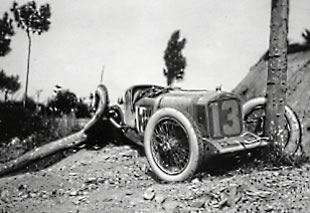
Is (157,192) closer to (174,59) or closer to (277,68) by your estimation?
(277,68)

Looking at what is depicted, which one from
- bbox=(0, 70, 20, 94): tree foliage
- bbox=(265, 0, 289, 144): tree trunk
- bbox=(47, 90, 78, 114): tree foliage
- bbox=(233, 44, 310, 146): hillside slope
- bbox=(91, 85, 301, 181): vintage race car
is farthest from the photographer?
bbox=(233, 44, 310, 146): hillside slope

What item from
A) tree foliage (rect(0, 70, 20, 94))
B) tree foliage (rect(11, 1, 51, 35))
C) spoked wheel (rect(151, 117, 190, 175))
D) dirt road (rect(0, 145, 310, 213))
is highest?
tree foliage (rect(11, 1, 51, 35))

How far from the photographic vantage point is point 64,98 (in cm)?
530

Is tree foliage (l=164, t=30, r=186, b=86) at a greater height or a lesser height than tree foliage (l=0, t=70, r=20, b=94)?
greater

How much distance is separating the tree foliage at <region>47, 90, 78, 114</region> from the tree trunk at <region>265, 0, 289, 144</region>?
7.90 ft

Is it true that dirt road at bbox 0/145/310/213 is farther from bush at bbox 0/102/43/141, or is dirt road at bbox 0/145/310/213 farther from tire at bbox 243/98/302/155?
bush at bbox 0/102/43/141

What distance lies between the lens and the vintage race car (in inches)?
124

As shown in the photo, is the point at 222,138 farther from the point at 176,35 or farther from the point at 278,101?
the point at 176,35

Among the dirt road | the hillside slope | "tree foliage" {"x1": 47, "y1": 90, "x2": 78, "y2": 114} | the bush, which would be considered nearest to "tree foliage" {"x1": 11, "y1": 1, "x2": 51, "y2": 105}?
the bush

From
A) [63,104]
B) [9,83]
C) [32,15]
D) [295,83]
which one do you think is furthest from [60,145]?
[295,83]

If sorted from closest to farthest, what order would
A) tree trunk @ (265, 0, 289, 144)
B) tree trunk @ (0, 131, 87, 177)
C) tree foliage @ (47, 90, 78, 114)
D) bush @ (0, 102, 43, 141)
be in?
tree trunk @ (265, 0, 289, 144)
tree trunk @ (0, 131, 87, 177)
bush @ (0, 102, 43, 141)
tree foliage @ (47, 90, 78, 114)

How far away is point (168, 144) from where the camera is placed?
11.0ft

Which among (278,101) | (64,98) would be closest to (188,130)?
(278,101)

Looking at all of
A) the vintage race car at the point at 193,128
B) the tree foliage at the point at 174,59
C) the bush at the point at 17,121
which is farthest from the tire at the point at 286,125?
the bush at the point at 17,121
